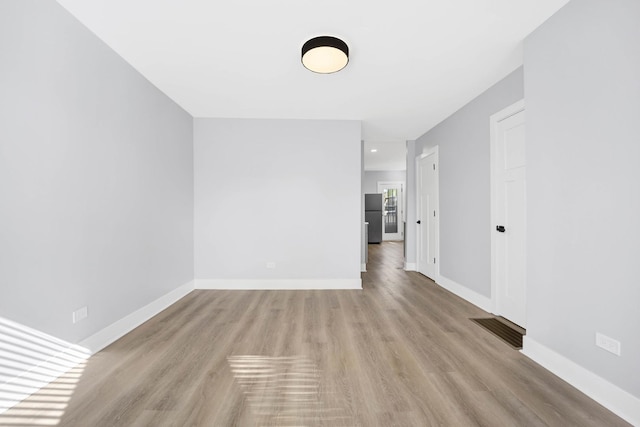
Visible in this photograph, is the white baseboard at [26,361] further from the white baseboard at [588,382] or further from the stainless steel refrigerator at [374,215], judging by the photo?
the stainless steel refrigerator at [374,215]

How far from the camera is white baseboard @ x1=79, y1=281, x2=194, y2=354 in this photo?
2.17 metres

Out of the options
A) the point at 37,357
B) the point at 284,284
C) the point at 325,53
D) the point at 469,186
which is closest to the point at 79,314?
the point at 37,357

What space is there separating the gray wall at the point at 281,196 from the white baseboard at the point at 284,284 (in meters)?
0.06

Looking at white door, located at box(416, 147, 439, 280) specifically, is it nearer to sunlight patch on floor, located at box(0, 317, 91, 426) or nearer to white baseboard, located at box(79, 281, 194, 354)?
white baseboard, located at box(79, 281, 194, 354)

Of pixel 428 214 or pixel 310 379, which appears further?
pixel 428 214

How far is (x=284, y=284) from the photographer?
13.4 feet

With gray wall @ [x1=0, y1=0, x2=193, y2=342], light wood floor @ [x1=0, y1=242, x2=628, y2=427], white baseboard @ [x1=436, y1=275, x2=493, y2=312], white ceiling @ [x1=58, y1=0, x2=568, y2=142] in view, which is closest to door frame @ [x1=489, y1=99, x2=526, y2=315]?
white baseboard @ [x1=436, y1=275, x2=493, y2=312]

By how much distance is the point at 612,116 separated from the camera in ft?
5.06

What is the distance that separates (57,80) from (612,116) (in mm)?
3635

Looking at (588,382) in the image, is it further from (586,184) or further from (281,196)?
(281,196)

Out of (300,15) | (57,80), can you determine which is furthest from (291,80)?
(57,80)

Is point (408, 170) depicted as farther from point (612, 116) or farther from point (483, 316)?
point (612, 116)

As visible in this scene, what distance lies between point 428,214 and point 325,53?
3.51 meters

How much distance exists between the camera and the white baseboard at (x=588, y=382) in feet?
4.71
